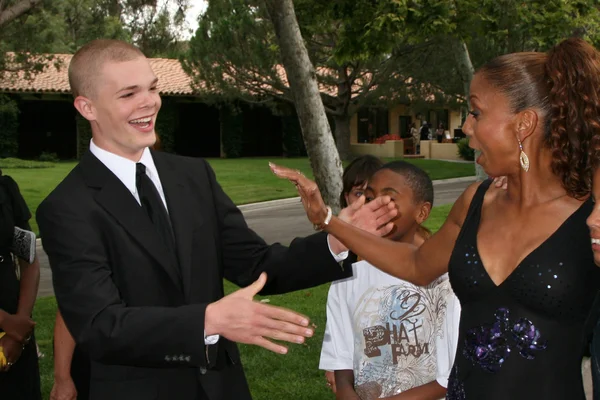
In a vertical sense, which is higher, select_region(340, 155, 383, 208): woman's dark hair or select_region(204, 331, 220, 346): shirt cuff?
select_region(340, 155, 383, 208): woman's dark hair

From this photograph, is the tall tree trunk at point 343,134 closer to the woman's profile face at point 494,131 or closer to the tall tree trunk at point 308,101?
the tall tree trunk at point 308,101

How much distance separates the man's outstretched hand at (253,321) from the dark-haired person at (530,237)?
2.54 feet

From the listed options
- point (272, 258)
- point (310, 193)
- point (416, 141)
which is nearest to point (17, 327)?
point (272, 258)

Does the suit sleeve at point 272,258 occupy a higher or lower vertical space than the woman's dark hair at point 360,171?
lower

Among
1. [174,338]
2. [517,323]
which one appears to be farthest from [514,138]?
[174,338]

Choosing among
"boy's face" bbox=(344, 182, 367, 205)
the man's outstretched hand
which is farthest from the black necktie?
"boy's face" bbox=(344, 182, 367, 205)

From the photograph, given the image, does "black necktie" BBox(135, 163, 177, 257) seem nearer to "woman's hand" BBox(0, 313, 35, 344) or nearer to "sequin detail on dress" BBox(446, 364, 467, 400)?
"sequin detail on dress" BBox(446, 364, 467, 400)

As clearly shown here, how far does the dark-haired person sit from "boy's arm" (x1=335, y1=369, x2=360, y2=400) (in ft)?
2.63

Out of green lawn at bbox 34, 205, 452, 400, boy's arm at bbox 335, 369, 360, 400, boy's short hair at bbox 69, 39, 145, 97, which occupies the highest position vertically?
boy's short hair at bbox 69, 39, 145, 97

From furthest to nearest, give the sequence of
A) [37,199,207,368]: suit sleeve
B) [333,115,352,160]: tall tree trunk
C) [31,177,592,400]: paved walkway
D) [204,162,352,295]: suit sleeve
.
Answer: [333,115,352,160]: tall tree trunk < [31,177,592,400]: paved walkway < [204,162,352,295]: suit sleeve < [37,199,207,368]: suit sleeve

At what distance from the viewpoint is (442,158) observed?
127 ft

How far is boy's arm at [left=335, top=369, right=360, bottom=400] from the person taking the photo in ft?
11.7

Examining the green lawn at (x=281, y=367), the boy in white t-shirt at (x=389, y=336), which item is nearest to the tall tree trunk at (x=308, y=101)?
the green lawn at (x=281, y=367)

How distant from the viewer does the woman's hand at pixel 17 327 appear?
3.79 metres
